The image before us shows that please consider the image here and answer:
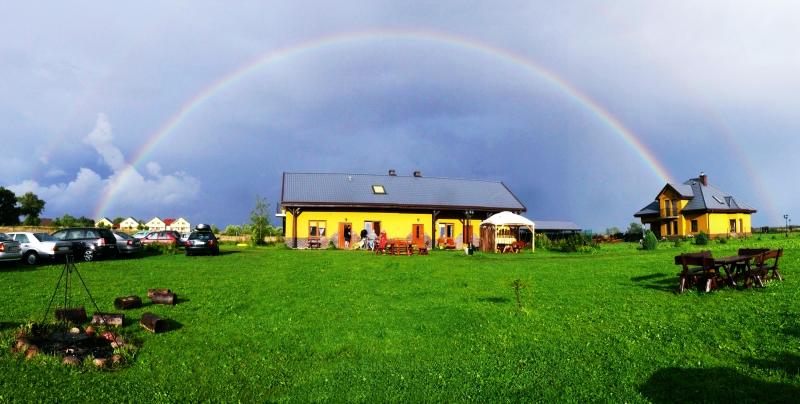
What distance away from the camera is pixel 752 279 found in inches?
450

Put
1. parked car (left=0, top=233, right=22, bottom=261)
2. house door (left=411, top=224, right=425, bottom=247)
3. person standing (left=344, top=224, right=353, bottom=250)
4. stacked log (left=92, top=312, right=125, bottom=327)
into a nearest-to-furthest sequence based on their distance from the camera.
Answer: stacked log (left=92, top=312, right=125, bottom=327) → parked car (left=0, top=233, right=22, bottom=261) → person standing (left=344, top=224, right=353, bottom=250) → house door (left=411, top=224, right=425, bottom=247)

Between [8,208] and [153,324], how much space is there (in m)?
80.6

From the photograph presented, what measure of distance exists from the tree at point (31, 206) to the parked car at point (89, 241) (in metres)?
68.7

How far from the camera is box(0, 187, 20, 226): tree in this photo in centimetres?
6831

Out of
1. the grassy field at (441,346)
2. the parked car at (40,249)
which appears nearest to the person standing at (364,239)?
the parked car at (40,249)

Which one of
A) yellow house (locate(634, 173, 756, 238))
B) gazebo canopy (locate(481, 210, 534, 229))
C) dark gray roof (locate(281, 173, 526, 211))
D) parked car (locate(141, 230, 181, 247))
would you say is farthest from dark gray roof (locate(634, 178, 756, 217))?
parked car (locate(141, 230, 181, 247))

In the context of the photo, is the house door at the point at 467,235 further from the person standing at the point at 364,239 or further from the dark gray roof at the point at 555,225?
the dark gray roof at the point at 555,225

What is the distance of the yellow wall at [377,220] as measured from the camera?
36531mm

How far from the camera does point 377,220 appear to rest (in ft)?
125

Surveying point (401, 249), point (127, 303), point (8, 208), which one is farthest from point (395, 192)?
point (8, 208)

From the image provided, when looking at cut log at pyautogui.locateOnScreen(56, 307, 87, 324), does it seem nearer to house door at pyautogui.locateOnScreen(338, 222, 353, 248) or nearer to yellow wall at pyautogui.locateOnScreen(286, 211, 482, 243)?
yellow wall at pyautogui.locateOnScreen(286, 211, 482, 243)

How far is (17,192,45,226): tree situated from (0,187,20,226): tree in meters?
6.17

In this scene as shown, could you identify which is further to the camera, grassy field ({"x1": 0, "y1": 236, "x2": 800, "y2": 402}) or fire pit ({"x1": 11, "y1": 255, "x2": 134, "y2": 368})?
fire pit ({"x1": 11, "y1": 255, "x2": 134, "y2": 368})

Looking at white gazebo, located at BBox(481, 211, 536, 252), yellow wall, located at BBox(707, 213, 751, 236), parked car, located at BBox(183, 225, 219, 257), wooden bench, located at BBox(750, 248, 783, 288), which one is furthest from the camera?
yellow wall, located at BBox(707, 213, 751, 236)
